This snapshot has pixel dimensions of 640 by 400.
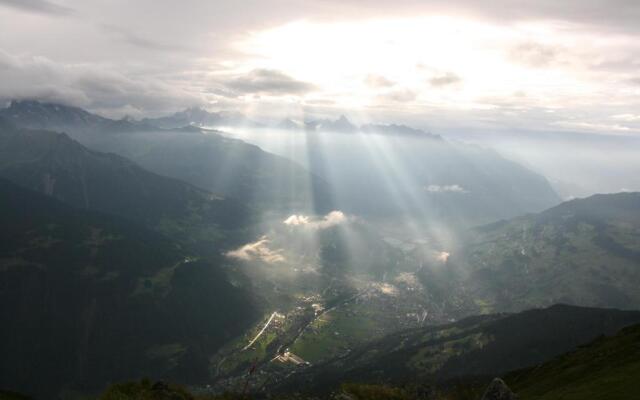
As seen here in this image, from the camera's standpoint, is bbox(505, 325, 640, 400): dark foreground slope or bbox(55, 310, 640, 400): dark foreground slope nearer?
bbox(505, 325, 640, 400): dark foreground slope

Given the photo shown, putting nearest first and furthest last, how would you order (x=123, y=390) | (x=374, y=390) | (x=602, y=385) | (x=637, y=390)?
1. (x=637, y=390)
2. (x=602, y=385)
3. (x=123, y=390)
4. (x=374, y=390)

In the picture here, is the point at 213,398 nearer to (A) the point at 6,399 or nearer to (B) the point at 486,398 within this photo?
(A) the point at 6,399

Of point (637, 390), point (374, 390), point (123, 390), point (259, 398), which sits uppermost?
point (637, 390)

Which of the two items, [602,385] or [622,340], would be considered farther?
[622,340]

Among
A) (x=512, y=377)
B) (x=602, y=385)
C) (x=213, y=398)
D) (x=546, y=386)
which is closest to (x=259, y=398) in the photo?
(x=213, y=398)

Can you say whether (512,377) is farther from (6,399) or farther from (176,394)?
(6,399)

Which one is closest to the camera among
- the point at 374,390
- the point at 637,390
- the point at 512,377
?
the point at 637,390

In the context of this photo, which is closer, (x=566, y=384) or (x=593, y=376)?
(x=593, y=376)

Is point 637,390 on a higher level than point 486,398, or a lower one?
higher

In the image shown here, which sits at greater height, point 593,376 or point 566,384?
point 593,376

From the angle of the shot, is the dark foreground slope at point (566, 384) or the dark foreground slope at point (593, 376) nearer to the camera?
the dark foreground slope at point (593, 376)
